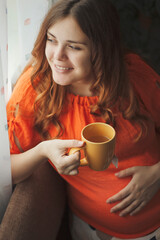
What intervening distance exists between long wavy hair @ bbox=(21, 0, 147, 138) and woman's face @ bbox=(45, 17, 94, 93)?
0.07 feet

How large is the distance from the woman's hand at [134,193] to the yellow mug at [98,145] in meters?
0.27

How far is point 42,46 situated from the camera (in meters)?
1.03

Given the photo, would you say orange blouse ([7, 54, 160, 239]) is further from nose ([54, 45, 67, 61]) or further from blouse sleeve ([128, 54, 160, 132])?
nose ([54, 45, 67, 61])

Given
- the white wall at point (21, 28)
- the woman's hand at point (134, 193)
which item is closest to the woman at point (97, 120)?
the woman's hand at point (134, 193)

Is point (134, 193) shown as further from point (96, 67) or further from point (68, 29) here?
point (68, 29)

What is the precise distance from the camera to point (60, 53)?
94cm

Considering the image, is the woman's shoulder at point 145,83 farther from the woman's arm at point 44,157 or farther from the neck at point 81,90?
the woman's arm at point 44,157

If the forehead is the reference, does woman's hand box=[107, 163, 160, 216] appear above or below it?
below

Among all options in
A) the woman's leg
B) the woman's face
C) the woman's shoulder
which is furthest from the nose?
the woman's leg

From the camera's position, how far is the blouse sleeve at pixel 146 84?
4.07ft

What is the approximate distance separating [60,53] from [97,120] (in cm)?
35

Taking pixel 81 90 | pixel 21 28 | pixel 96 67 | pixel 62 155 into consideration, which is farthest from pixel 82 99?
pixel 21 28

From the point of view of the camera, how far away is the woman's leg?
954 mm

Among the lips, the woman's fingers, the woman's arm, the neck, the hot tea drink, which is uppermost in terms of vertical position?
the lips
